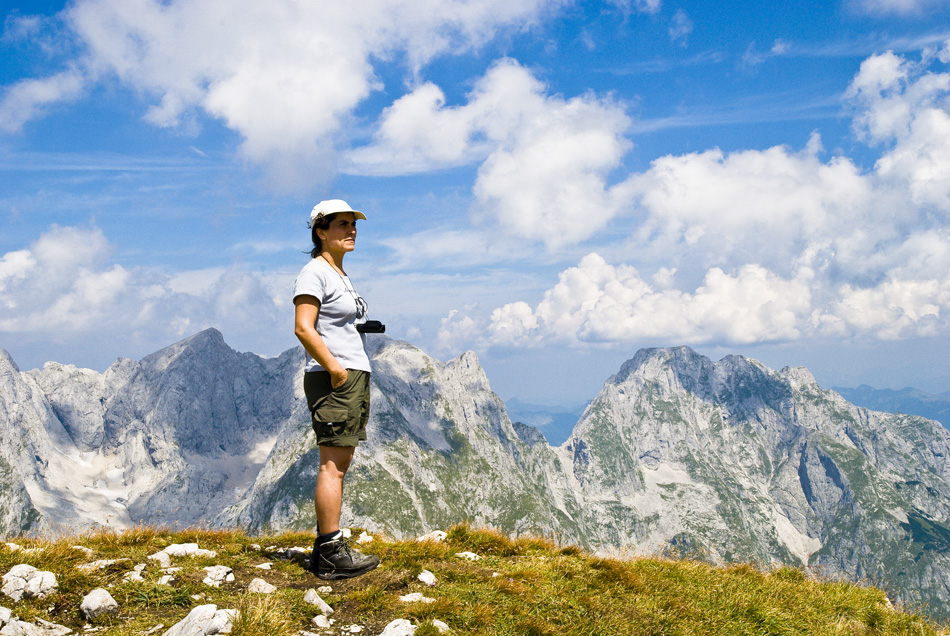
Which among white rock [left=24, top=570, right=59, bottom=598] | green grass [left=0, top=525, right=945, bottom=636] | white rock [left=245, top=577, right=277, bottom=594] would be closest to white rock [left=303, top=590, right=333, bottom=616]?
green grass [left=0, top=525, right=945, bottom=636]

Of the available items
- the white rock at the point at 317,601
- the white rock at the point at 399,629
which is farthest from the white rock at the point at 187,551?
the white rock at the point at 399,629

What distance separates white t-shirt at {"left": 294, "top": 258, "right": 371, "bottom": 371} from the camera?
852cm

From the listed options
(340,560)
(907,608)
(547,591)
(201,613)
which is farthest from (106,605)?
(907,608)

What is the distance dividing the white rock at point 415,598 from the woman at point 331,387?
3.65 feet

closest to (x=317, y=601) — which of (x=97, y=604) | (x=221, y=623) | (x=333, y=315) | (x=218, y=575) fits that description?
(x=221, y=623)

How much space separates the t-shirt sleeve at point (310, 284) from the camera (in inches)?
327

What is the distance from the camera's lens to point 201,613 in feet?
20.1

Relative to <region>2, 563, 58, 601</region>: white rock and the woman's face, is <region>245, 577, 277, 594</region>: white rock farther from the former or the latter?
the woman's face

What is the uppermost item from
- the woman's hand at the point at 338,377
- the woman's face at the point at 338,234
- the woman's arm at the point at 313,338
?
the woman's face at the point at 338,234

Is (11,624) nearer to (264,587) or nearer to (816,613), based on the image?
(264,587)

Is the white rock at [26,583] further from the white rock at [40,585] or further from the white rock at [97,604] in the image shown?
the white rock at [97,604]

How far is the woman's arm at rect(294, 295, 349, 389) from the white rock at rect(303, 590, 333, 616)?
9.30ft

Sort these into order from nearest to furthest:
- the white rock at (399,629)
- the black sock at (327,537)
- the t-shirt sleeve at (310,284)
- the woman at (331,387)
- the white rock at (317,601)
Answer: the white rock at (399,629), the white rock at (317,601), the woman at (331,387), the t-shirt sleeve at (310,284), the black sock at (327,537)

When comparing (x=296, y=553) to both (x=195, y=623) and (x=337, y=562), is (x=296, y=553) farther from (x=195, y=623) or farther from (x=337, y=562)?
(x=195, y=623)
